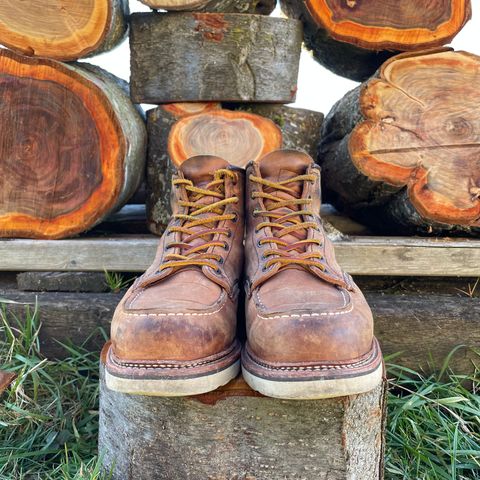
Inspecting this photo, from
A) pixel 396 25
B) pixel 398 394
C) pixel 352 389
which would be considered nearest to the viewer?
pixel 352 389

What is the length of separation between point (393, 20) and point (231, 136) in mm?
660

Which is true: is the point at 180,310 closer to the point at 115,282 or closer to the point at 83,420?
the point at 83,420

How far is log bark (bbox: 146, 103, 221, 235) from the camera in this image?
189 centimetres

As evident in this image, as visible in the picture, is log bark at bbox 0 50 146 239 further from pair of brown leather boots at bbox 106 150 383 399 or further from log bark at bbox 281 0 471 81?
log bark at bbox 281 0 471 81

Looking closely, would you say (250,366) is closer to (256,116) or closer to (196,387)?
(196,387)

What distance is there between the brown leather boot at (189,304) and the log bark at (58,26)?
0.64m

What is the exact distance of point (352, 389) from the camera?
1008 mm

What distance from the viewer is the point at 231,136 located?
1868mm

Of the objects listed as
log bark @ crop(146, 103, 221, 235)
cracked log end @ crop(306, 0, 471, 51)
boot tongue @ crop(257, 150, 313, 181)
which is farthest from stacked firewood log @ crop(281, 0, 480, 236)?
log bark @ crop(146, 103, 221, 235)

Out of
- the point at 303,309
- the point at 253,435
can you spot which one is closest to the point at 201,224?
the point at 303,309

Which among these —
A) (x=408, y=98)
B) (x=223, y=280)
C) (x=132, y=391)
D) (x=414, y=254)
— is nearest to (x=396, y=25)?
(x=408, y=98)

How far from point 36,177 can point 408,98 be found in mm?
1269

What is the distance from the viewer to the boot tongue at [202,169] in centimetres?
145

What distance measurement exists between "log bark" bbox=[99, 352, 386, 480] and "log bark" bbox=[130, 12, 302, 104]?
3.55 ft
